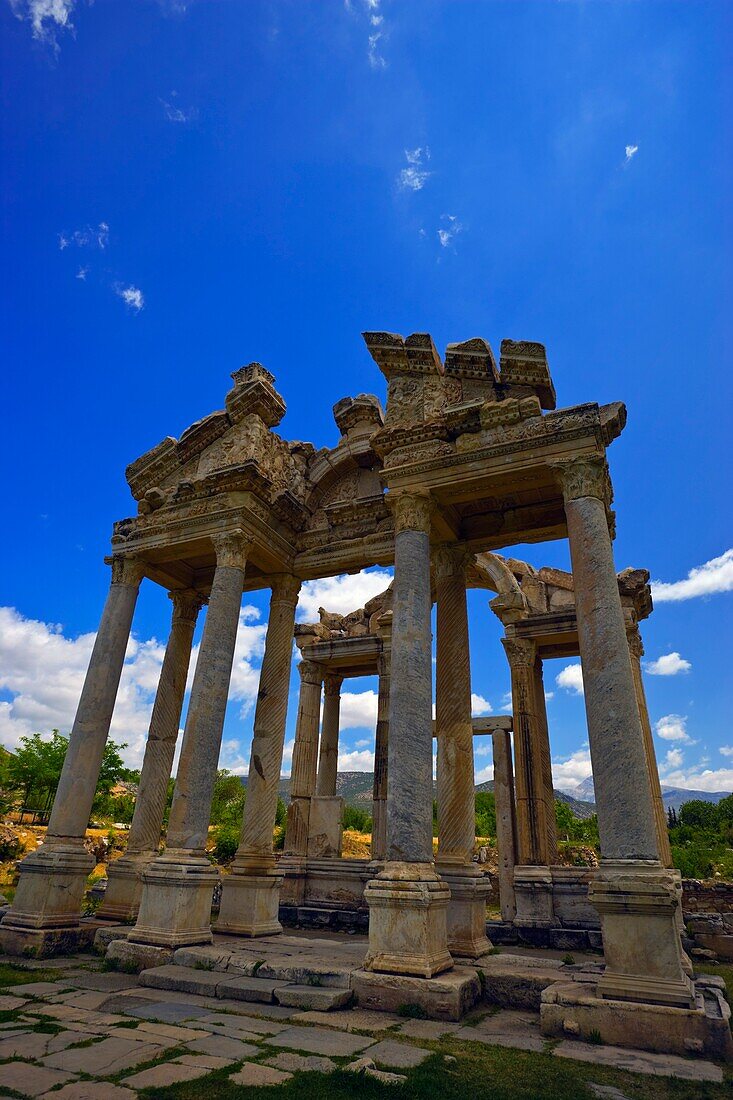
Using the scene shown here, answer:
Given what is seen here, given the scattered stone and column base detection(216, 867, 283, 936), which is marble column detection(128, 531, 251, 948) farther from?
the scattered stone

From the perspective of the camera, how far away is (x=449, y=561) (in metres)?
12.5

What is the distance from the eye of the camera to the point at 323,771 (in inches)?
876

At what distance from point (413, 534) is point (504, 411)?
8.25 feet

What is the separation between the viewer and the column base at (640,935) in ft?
21.6

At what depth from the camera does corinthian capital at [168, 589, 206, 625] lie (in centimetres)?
1563

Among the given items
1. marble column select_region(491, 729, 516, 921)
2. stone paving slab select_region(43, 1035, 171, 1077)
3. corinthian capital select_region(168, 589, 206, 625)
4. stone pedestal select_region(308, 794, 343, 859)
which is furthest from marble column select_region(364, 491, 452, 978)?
stone pedestal select_region(308, 794, 343, 859)

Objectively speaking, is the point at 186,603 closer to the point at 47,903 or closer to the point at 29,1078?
the point at 47,903

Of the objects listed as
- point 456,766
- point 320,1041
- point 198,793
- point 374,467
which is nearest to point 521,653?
point 374,467

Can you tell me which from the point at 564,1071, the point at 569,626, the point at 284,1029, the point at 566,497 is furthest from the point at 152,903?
the point at 569,626

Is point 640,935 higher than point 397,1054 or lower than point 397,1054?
higher

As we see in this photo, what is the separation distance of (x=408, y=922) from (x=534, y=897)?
30.3ft

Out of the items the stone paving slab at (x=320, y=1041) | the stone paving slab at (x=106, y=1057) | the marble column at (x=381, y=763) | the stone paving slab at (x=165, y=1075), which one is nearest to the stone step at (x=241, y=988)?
the stone paving slab at (x=320, y=1041)

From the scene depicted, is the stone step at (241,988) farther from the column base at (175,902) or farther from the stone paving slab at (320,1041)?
the stone paving slab at (320,1041)

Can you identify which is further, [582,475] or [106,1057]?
[582,475]
